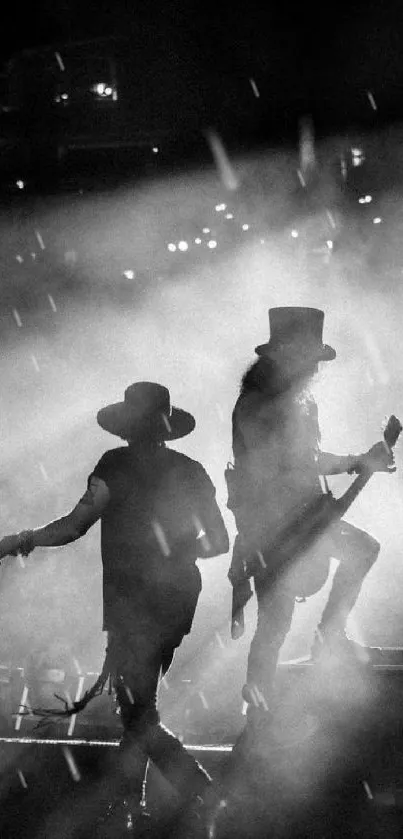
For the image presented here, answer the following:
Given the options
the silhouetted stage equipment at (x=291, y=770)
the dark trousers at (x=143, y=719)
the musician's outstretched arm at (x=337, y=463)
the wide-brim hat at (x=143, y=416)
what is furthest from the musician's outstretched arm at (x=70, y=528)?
the musician's outstretched arm at (x=337, y=463)

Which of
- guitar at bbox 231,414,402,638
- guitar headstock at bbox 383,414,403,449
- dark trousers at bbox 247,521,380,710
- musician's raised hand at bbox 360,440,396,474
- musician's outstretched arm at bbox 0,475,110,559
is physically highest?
musician's outstretched arm at bbox 0,475,110,559

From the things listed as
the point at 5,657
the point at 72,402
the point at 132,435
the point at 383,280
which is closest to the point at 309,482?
the point at 132,435

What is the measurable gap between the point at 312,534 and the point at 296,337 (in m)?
0.92

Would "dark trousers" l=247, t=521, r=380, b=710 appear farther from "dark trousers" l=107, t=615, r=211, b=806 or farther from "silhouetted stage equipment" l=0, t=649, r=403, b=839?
"dark trousers" l=107, t=615, r=211, b=806

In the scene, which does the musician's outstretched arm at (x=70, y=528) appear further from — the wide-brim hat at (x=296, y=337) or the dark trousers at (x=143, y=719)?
the wide-brim hat at (x=296, y=337)

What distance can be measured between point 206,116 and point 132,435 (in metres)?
12.3

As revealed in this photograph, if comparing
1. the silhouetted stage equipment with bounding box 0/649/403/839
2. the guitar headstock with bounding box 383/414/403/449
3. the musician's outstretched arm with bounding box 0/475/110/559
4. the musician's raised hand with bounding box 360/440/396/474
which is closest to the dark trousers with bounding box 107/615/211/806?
the silhouetted stage equipment with bounding box 0/649/403/839

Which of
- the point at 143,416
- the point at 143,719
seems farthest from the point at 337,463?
the point at 143,719

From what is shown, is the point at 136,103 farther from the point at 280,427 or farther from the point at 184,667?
the point at 280,427

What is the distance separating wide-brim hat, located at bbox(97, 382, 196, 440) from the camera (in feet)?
13.5

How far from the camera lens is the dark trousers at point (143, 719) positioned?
3.85 metres

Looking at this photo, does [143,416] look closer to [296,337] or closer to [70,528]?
[70,528]

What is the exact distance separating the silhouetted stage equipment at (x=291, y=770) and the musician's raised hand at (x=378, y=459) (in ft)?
3.32

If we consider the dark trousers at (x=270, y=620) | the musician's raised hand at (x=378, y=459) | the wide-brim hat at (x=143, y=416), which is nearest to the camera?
the wide-brim hat at (x=143, y=416)
